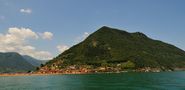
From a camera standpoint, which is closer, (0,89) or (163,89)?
(163,89)

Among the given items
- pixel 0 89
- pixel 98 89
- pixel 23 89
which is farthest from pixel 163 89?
pixel 0 89

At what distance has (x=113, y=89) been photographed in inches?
5012

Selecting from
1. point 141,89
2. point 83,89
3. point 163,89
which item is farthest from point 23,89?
point 163,89

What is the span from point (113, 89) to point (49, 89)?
27.9m

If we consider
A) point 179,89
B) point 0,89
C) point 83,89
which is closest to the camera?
point 179,89

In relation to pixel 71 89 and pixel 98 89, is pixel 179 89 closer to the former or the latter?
pixel 98 89

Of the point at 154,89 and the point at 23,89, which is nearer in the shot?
the point at 154,89

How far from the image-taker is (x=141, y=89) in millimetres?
125750

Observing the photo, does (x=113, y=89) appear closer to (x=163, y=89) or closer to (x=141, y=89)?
(x=141, y=89)

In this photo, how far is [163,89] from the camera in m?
123

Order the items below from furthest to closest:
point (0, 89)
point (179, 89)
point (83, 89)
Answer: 1. point (0, 89)
2. point (83, 89)
3. point (179, 89)

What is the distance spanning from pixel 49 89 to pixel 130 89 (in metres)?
34.3

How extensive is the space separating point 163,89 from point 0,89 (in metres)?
71.2

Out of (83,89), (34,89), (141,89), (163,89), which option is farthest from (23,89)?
(163,89)
